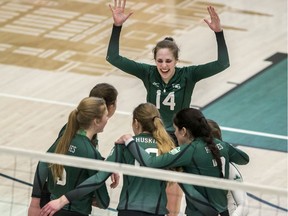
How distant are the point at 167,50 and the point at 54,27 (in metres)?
7.82

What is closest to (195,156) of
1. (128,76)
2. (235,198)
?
(235,198)

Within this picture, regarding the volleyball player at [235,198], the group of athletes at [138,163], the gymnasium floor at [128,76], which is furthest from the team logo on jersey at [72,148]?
the gymnasium floor at [128,76]

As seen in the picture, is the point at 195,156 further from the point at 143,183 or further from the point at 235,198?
the point at 235,198

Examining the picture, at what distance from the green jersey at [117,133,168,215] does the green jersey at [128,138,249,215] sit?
110 mm

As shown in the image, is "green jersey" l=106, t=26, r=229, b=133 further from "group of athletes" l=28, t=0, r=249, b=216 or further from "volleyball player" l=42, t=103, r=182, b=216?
"volleyball player" l=42, t=103, r=182, b=216

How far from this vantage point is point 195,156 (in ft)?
34.4

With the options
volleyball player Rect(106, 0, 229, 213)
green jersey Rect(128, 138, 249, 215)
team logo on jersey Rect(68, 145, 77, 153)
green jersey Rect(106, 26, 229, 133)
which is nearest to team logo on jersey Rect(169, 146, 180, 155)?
green jersey Rect(128, 138, 249, 215)

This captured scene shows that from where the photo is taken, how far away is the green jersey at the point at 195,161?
10391 mm

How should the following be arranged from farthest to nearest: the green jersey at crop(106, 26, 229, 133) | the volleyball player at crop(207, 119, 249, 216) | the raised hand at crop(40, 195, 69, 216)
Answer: the green jersey at crop(106, 26, 229, 133), the volleyball player at crop(207, 119, 249, 216), the raised hand at crop(40, 195, 69, 216)

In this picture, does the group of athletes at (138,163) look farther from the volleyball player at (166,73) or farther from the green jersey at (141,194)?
the volleyball player at (166,73)

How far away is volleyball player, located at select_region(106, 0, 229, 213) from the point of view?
12.3 m

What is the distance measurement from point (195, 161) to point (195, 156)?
0.16 ft

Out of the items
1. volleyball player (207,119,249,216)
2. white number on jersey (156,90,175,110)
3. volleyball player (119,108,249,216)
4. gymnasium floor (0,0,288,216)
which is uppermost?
volleyball player (119,108,249,216)

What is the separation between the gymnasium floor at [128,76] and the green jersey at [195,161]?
2.90 m
